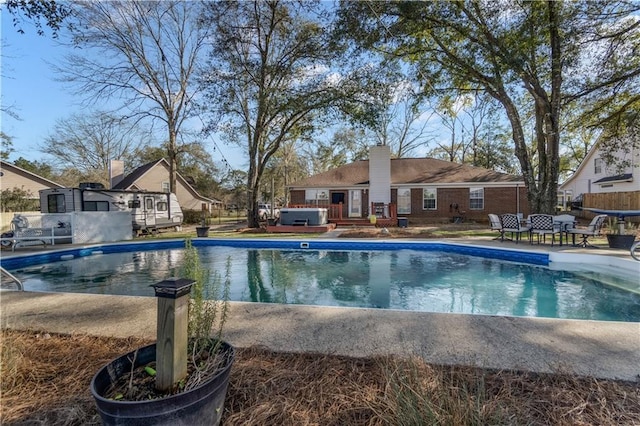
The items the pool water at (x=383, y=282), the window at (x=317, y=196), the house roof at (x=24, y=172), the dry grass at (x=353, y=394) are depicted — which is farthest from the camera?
the house roof at (x=24, y=172)

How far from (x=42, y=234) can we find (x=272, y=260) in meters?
9.34

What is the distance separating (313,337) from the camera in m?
3.20

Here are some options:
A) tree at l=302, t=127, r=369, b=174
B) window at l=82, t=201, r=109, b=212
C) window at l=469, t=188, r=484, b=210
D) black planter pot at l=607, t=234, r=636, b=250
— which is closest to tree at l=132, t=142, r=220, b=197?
tree at l=302, t=127, r=369, b=174

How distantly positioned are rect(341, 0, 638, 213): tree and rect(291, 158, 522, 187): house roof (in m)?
6.22

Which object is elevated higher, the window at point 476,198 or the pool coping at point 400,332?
the window at point 476,198

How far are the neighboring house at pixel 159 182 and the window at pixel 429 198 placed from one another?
19314mm

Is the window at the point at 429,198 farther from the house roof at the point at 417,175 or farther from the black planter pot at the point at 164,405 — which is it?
the black planter pot at the point at 164,405

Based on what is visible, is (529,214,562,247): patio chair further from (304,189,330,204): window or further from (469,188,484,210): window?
(304,189,330,204): window

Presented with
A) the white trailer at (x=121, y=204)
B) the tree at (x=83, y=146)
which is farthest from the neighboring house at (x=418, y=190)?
the tree at (x=83, y=146)

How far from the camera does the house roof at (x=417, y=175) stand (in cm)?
1988

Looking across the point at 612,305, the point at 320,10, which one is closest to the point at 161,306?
the point at 612,305

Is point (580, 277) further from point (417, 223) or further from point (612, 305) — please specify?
point (417, 223)

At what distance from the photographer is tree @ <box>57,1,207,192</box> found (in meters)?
17.2

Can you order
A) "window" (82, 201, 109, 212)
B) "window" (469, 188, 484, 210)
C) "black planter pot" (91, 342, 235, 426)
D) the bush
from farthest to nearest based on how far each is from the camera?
the bush < "window" (469, 188, 484, 210) < "window" (82, 201, 109, 212) < "black planter pot" (91, 342, 235, 426)
